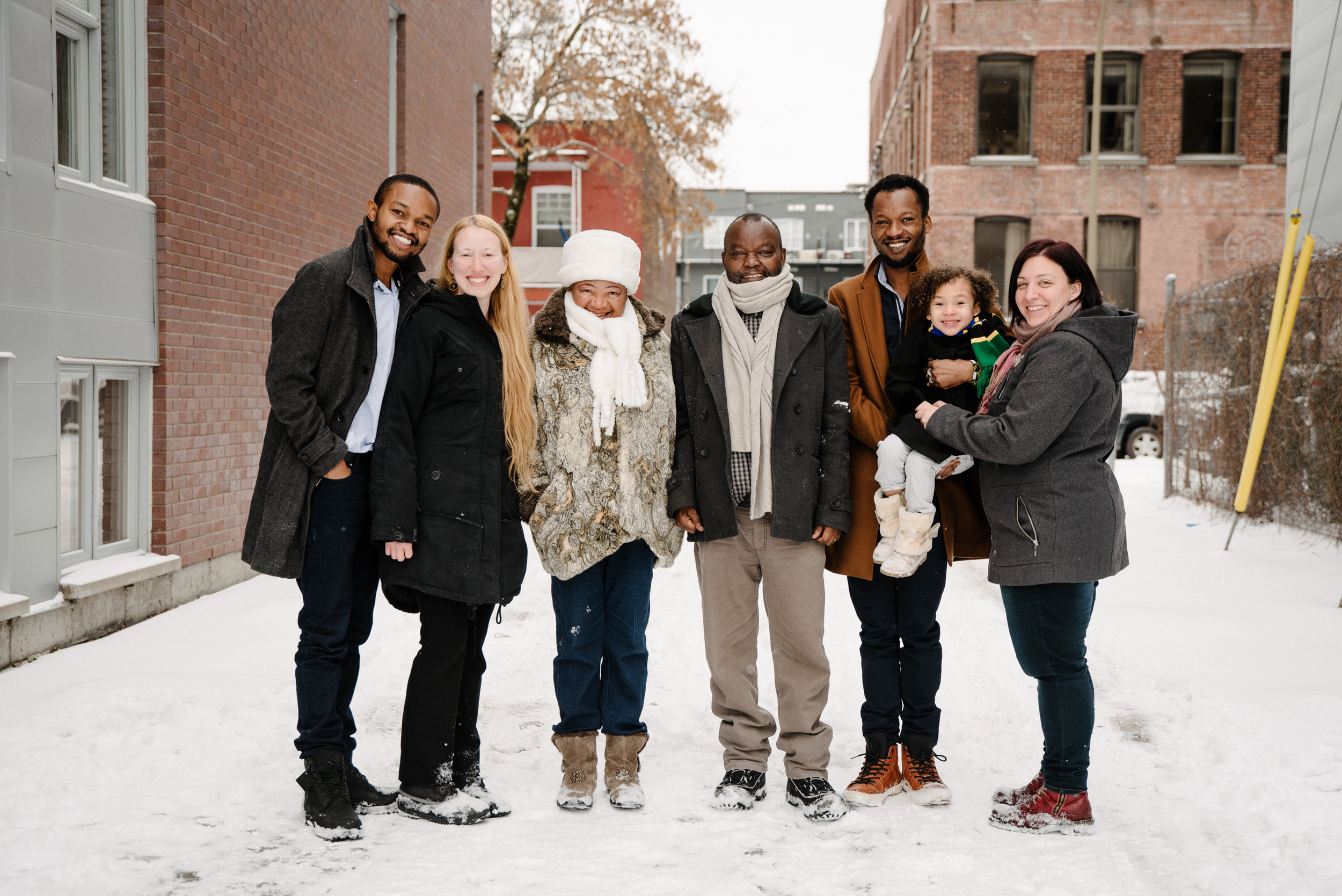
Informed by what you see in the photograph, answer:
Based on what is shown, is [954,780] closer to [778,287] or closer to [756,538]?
[756,538]

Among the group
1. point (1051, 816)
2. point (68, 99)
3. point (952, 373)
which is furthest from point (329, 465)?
point (68, 99)

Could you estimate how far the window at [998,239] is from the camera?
A: 78.8 feet

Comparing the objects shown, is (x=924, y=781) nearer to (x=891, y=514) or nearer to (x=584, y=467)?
(x=891, y=514)

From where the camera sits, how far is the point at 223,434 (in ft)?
25.0

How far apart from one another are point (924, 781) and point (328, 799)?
2173 mm

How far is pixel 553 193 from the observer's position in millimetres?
29078

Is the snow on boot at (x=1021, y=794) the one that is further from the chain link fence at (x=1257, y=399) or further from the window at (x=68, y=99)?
the window at (x=68, y=99)

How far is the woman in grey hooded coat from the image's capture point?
3469 mm

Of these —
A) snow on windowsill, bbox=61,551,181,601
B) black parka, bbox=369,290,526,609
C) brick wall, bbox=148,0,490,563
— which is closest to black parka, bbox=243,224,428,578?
black parka, bbox=369,290,526,609

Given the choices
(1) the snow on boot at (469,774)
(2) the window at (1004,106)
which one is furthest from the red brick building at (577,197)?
(1) the snow on boot at (469,774)

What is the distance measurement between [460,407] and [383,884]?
1570mm

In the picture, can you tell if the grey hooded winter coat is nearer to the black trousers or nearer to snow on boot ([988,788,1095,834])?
snow on boot ([988,788,1095,834])

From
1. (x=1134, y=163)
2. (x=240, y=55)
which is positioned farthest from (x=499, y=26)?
(x=240, y=55)

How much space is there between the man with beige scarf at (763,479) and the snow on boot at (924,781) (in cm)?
32
